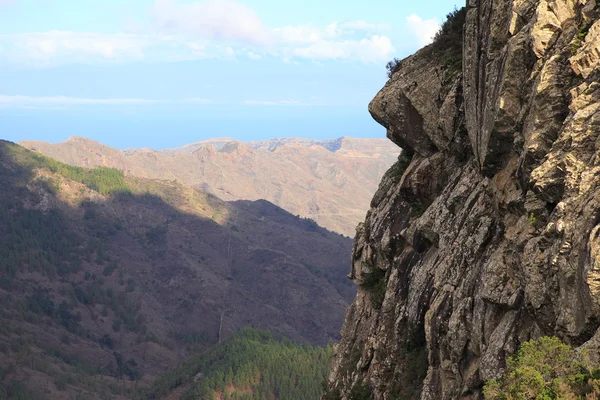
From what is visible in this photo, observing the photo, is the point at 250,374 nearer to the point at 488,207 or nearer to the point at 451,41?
the point at 451,41

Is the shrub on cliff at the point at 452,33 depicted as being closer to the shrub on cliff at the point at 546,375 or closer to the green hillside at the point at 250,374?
the shrub on cliff at the point at 546,375

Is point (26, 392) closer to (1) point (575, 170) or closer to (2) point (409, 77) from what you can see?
(2) point (409, 77)

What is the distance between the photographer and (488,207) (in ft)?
108

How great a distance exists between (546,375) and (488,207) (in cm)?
1055

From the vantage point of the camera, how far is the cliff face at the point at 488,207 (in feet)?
82.7

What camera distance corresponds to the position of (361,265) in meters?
50.6

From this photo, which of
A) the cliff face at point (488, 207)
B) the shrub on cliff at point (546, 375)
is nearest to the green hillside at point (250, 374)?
the cliff face at point (488, 207)

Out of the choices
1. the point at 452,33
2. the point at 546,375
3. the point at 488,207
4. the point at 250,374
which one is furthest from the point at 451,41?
the point at 250,374

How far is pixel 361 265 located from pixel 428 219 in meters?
13.0

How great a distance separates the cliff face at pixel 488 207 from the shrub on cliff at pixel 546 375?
92 centimetres

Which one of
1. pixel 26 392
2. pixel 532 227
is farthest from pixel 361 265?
pixel 26 392

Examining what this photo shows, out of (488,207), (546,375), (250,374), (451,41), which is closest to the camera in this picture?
(546,375)

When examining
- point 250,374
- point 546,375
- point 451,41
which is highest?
point 451,41

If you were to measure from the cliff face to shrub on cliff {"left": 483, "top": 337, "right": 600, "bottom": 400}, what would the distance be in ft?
3.03
